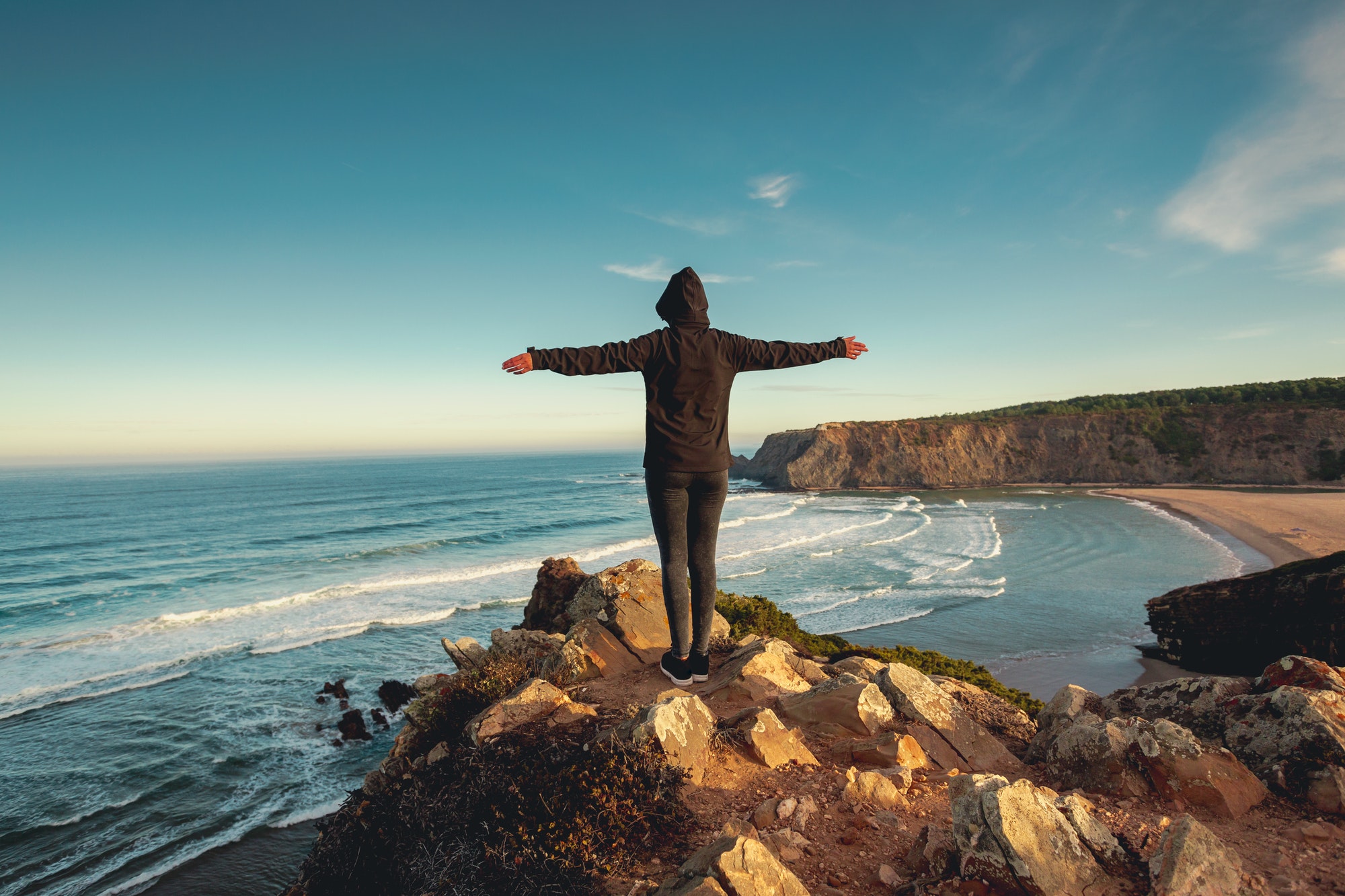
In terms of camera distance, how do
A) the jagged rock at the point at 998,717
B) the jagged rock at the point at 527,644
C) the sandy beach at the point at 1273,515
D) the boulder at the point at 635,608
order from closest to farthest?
the jagged rock at the point at 998,717, the boulder at the point at 635,608, the jagged rock at the point at 527,644, the sandy beach at the point at 1273,515

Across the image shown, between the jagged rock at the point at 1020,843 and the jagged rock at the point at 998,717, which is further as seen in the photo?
the jagged rock at the point at 998,717

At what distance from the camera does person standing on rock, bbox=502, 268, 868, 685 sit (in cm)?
457

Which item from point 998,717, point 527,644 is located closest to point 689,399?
point 998,717

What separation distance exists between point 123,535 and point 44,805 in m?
37.8

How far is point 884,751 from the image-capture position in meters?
4.18

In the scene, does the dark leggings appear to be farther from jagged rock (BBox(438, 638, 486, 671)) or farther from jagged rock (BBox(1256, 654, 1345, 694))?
jagged rock (BBox(1256, 654, 1345, 694))

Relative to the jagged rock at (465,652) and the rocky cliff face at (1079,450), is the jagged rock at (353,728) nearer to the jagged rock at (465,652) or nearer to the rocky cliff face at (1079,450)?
the jagged rock at (465,652)

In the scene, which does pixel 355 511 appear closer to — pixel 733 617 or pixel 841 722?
pixel 733 617

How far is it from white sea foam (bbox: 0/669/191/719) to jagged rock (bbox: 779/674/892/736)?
17.7m

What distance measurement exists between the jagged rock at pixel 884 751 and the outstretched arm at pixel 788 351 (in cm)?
281

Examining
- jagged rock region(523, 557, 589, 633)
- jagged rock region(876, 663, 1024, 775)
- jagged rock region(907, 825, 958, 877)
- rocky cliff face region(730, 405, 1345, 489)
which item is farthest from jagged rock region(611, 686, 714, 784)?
rocky cliff face region(730, 405, 1345, 489)

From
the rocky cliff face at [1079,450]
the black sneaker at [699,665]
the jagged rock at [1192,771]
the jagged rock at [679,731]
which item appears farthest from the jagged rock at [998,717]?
the rocky cliff face at [1079,450]

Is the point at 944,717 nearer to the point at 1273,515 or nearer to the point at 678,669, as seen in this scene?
the point at 678,669

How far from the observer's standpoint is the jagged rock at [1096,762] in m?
3.67
